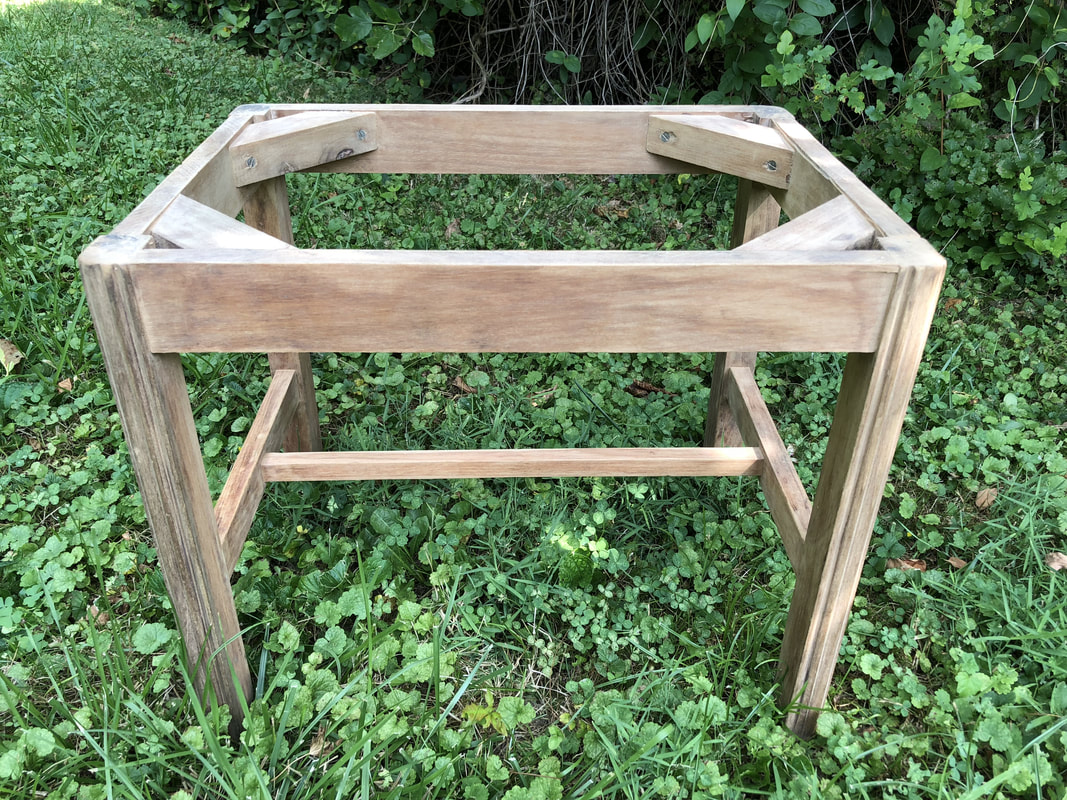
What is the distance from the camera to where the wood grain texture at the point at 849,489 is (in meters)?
1.17

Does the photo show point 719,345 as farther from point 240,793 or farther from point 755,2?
point 755,2

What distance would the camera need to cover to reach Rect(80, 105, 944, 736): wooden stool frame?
1125 mm

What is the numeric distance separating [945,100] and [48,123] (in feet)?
12.9

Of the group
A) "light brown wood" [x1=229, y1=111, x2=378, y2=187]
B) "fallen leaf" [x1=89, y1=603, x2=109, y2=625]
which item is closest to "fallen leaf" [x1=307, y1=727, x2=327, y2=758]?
"fallen leaf" [x1=89, y1=603, x2=109, y2=625]

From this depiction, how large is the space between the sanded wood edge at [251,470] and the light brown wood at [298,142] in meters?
0.54

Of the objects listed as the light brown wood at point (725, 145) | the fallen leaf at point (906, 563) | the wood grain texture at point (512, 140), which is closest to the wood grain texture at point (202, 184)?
the wood grain texture at point (512, 140)

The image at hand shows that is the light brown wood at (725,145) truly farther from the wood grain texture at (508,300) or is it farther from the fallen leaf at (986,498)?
the fallen leaf at (986,498)

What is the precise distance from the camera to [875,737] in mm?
1585

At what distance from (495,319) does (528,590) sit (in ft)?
2.97

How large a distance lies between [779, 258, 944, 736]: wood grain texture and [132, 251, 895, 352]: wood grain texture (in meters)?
0.05

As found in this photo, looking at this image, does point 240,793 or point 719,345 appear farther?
point 240,793

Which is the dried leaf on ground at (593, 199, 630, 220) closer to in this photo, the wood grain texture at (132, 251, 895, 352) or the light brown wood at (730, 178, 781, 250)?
the light brown wood at (730, 178, 781, 250)

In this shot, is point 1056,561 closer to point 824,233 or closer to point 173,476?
point 824,233

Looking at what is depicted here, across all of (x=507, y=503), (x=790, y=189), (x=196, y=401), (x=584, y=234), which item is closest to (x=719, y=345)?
(x=790, y=189)
